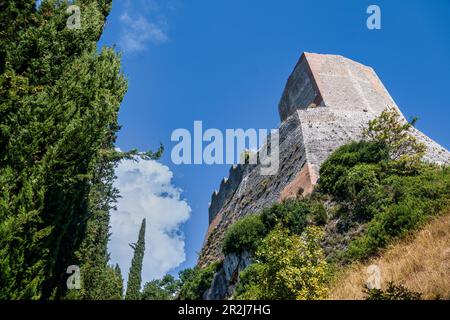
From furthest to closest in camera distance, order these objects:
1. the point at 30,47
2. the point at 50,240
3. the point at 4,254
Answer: the point at 30,47
the point at 50,240
the point at 4,254

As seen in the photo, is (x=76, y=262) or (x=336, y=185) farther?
(x=336, y=185)

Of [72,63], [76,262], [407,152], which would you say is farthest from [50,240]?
[407,152]

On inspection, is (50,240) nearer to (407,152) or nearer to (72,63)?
(72,63)

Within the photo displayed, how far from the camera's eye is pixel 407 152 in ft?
61.0

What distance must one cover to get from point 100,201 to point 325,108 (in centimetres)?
A: 1845

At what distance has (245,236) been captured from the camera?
18.3 m

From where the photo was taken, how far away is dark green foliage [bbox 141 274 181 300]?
141 ft

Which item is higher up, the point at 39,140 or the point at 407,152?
the point at 407,152

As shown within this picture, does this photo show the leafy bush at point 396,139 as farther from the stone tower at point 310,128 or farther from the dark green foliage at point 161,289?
the dark green foliage at point 161,289

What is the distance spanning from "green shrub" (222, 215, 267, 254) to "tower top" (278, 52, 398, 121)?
14.2m

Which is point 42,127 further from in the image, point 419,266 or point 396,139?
point 396,139

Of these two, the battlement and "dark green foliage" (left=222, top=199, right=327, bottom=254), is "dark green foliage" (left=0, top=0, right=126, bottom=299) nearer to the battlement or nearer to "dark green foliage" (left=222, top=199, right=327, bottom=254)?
"dark green foliage" (left=222, top=199, right=327, bottom=254)

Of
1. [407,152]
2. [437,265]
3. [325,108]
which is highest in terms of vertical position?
[325,108]

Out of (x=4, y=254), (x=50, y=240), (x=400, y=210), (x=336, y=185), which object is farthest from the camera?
(x=336, y=185)
